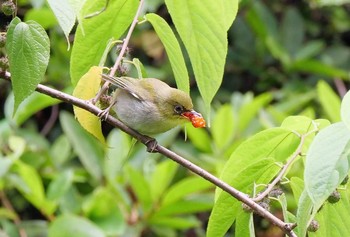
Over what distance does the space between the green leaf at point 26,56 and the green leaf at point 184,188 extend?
55.1 inches

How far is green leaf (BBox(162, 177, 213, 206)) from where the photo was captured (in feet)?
7.38

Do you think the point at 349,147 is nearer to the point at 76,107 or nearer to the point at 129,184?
the point at 76,107

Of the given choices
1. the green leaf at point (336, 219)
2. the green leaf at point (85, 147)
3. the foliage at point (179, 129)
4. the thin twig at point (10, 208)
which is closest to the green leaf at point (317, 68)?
the foliage at point (179, 129)

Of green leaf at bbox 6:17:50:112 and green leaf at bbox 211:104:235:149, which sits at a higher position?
green leaf at bbox 6:17:50:112

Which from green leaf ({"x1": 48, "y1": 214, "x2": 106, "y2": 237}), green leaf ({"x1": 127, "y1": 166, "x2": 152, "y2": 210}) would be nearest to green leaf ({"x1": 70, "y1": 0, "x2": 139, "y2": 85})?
green leaf ({"x1": 48, "y1": 214, "x2": 106, "y2": 237})

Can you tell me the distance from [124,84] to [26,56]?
0.93ft

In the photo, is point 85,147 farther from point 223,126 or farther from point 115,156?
point 223,126

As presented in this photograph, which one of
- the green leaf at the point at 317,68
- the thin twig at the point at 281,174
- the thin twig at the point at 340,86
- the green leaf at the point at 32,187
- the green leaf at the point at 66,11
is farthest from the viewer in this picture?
the thin twig at the point at 340,86

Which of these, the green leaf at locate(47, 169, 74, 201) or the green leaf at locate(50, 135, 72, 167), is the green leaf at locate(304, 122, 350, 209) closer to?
the green leaf at locate(47, 169, 74, 201)

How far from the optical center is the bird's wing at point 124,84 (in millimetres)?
1043

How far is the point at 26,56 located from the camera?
2.83 ft

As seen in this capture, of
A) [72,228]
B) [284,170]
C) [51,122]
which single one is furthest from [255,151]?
[51,122]

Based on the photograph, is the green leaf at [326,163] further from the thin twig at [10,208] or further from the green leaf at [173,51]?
the thin twig at [10,208]

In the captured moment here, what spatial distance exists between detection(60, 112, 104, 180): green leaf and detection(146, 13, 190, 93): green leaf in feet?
4.94
